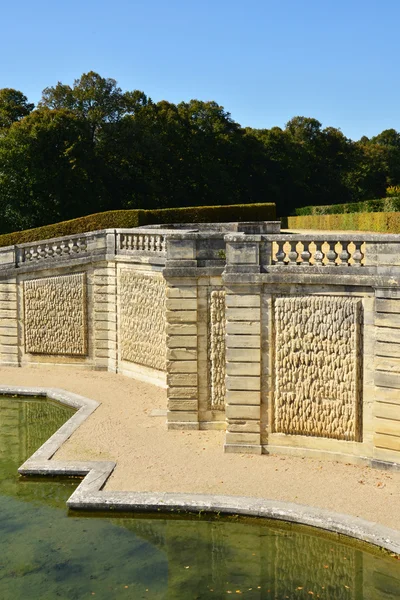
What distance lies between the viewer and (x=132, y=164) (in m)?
46.3

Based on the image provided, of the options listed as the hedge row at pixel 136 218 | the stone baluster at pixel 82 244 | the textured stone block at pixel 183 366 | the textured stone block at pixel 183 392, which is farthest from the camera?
the hedge row at pixel 136 218

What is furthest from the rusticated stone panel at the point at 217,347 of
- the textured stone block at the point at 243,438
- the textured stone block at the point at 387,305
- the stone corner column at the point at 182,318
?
the textured stone block at the point at 387,305

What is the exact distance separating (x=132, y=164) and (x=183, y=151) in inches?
257

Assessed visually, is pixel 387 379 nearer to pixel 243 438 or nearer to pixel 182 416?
pixel 243 438

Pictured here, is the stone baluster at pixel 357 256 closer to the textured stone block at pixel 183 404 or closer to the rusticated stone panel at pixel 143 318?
the textured stone block at pixel 183 404

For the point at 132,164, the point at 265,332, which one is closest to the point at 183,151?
the point at 132,164

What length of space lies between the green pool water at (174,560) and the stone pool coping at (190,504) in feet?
0.50

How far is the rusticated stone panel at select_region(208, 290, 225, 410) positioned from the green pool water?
4003 millimetres

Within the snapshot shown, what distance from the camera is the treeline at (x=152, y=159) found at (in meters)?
39.0

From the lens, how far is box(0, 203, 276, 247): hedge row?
26.7 meters

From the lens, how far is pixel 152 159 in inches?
1877

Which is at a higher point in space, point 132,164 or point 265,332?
point 132,164

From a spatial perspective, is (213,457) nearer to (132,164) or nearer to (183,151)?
(132,164)

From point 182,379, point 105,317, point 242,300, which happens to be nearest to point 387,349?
point 242,300
